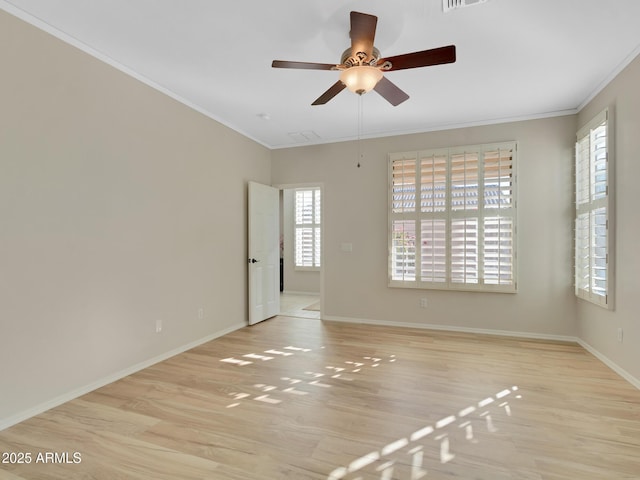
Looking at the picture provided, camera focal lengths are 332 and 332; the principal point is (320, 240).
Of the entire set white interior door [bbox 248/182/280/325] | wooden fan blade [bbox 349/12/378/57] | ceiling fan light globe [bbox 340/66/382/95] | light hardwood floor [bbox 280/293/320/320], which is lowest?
light hardwood floor [bbox 280/293/320/320]

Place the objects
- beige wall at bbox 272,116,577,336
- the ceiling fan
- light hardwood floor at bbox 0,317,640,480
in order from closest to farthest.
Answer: light hardwood floor at bbox 0,317,640,480 < the ceiling fan < beige wall at bbox 272,116,577,336

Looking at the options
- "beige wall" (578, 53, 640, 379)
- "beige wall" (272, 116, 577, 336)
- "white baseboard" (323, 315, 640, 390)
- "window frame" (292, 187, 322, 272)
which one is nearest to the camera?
"beige wall" (578, 53, 640, 379)

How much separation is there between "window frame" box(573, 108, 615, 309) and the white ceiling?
18.9 inches

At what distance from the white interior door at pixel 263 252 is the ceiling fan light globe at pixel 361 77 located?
277cm

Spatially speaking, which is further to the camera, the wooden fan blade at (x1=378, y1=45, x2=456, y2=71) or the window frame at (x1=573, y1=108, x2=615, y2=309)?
the window frame at (x1=573, y1=108, x2=615, y2=309)

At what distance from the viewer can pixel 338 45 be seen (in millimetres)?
2678

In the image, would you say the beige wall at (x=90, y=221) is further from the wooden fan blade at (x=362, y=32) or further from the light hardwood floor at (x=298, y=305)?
the wooden fan blade at (x=362, y=32)

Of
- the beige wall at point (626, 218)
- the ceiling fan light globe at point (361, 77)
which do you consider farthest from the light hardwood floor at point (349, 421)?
the ceiling fan light globe at point (361, 77)

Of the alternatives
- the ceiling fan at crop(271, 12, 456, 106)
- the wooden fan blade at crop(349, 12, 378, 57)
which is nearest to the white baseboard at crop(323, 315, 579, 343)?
the ceiling fan at crop(271, 12, 456, 106)

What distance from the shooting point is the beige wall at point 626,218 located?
113 inches

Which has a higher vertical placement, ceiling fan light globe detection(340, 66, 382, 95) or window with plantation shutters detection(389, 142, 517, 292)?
ceiling fan light globe detection(340, 66, 382, 95)

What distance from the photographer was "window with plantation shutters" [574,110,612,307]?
3.31 meters

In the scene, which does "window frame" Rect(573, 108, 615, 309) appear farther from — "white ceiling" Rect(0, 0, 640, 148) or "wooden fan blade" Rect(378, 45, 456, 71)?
"wooden fan blade" Rect(378, 45, 456, 71)

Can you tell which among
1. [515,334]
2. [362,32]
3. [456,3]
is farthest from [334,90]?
[515,334]
